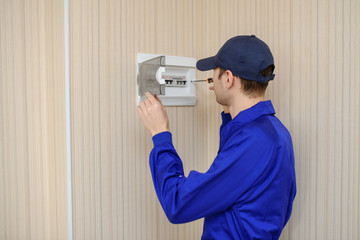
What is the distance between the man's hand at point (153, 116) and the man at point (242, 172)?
0.02 m

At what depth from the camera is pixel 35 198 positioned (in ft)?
4.52

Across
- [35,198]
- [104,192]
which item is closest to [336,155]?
[104,192]

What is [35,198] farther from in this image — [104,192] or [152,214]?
[152,214]

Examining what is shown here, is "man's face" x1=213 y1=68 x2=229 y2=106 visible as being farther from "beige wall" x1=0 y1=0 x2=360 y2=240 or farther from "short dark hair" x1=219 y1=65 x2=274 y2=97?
"beige wall" x1=0 y1=0 x2=360 y2=240

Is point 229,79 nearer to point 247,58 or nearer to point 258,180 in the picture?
point 247,58

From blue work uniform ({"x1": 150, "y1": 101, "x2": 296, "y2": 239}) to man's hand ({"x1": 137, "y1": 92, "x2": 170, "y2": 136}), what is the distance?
146mm

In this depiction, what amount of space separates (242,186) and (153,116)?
0.46 m

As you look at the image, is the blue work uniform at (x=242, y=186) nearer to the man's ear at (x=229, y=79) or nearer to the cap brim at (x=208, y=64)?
the man's ear at (x=229, y=79)

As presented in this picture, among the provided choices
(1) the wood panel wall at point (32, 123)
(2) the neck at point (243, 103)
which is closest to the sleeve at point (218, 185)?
(2) the neck at point (243, 103)

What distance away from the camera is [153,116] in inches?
48.8

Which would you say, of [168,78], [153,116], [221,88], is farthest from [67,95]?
[221,88]

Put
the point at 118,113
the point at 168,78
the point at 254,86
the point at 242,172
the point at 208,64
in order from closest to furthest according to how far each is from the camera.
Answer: the point at 242,172
the point at 254,86
the point at 208,64
the point at 118,113
the point at 168,78

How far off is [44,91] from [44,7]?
38 cm

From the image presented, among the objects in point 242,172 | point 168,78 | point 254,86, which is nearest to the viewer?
point 242,172
